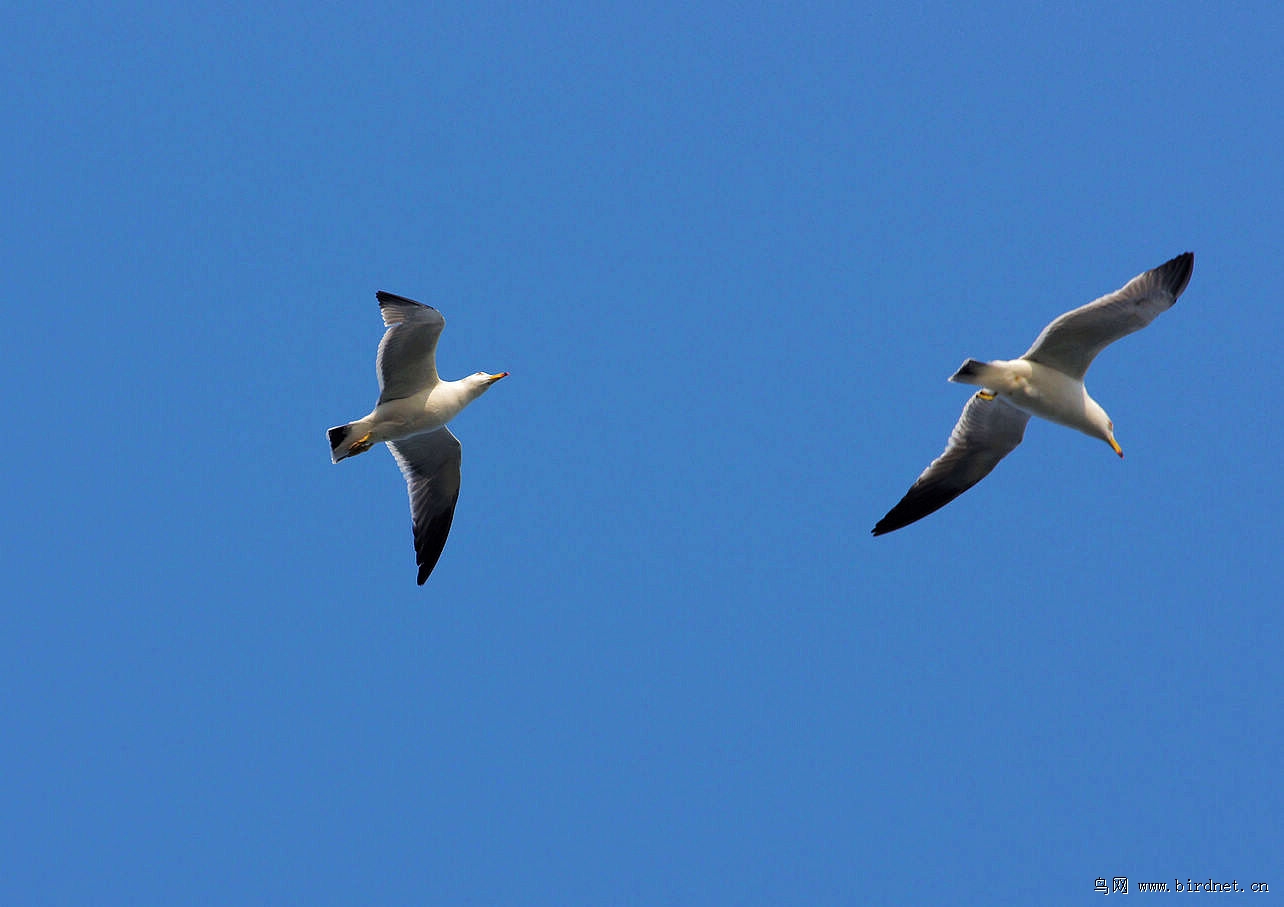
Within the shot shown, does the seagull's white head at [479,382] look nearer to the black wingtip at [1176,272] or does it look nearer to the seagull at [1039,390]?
the seagull at [1039,390]

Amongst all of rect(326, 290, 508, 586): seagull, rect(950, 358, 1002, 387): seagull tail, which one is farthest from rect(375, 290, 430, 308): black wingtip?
rect(950, 358, 1002, 387): seagull tail

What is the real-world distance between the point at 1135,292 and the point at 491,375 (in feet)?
21.2

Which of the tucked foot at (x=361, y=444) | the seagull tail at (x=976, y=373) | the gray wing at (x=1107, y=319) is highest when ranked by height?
the gray wing at (x=1107, y=319)

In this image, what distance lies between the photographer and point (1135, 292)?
40.3ft

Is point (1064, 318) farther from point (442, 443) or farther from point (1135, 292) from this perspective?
point (442, 443)

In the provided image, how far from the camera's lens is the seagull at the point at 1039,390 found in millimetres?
12320

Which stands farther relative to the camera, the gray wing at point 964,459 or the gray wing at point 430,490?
the gray wing at point 430,490

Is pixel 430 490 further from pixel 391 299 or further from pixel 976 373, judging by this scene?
pixel 976 373

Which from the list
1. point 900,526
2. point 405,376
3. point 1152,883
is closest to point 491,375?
point 405,376

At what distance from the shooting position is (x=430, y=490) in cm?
1505

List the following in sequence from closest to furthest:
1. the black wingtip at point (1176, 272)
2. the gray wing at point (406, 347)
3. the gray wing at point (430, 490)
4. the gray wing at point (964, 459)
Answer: the black wingtip at point (1176, 272) < the gray wing at point (406, 347) < the gray wing at point (964, 459) < the gray wing at point (430, 490)

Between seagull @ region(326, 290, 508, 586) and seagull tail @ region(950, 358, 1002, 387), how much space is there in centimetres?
478

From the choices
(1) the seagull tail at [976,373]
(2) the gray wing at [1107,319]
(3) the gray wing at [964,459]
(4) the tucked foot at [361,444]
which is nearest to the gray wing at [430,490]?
(4) the tucked foot at [361,444]

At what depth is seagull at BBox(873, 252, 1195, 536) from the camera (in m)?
12.3
